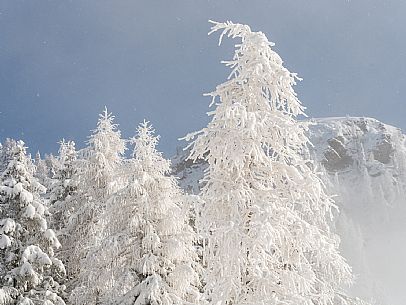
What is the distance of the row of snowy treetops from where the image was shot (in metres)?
10.1

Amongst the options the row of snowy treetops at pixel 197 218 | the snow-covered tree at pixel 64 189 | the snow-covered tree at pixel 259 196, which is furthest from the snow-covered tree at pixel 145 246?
the snow-covered tree at pixel 259 196

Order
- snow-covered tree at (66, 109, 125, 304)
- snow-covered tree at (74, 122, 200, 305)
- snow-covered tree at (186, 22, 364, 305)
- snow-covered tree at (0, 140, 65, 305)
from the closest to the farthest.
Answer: snow-covered tree at (186, 22, 364, 305) → snow-covered tree at (74, 122, 200, 305) → snow-covered tree at (0, 140, 65, 305) → snow-covered tree at (66, 109, 125, 304)

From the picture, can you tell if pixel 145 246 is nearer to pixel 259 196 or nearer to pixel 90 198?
pixel 90 198

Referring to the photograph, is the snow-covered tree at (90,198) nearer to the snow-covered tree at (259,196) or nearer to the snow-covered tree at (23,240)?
the snow-covered tree at (23,240)

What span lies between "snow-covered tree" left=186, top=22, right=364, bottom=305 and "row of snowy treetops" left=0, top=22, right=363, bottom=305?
3 cm

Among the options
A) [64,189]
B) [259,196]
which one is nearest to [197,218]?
[259,196]

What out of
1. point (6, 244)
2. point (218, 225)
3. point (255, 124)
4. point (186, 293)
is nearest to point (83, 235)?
point (6, 244)

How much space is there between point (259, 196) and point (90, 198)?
11595mm

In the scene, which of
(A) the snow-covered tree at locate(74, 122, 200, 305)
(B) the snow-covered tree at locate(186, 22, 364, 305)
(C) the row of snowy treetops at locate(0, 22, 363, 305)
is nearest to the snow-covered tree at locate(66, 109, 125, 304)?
(C) the row of snowy treetops at locate(0, 22, 363, 305)

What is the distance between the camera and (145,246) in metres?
16.7

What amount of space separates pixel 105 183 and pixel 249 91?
34.8 ft

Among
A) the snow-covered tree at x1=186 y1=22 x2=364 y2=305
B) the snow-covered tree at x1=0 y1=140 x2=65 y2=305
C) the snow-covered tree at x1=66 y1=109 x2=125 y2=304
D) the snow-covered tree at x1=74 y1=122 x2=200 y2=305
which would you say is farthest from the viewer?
the snow-covered tree at x1=66 y1=109 x2=125 y2=304

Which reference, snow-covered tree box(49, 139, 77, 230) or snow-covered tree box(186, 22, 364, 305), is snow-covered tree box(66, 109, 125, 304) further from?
snow-covered tree box(186, 22, 364, 305)

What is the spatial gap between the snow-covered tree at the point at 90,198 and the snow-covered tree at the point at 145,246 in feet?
7.16
